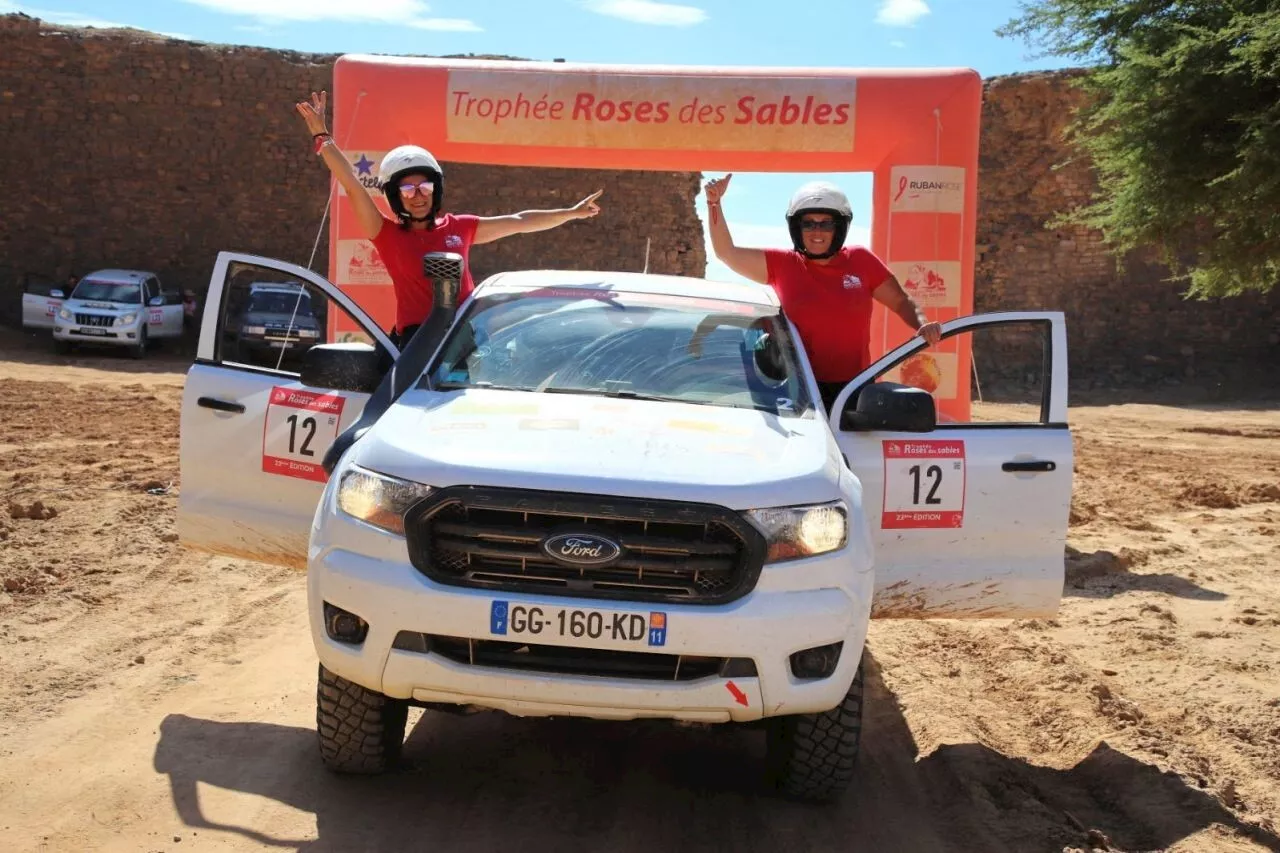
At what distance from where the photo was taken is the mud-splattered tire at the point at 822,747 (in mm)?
4703

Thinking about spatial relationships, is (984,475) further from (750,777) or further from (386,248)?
(386,248)

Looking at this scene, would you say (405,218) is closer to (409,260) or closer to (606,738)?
(409,260)

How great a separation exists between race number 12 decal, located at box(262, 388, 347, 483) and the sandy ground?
3.13ft

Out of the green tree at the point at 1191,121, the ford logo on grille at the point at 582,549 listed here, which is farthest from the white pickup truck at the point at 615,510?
the green tree at the point at 1191,121

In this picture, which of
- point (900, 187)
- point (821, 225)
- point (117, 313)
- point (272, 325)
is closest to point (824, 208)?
point (821, 225)

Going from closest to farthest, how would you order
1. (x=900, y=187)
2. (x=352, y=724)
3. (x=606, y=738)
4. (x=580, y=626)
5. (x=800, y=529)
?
(x=580, y=626)
(x=800, y=529)
(x=352, y=724)
(x=606, y=738)
(x=900, y=187)

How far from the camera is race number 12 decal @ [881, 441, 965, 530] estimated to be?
5531 mm

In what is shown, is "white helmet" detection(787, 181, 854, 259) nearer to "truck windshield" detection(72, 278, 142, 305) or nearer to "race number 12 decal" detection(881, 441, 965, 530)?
"race number 12 decal" detection(881, 441, 965, 530)

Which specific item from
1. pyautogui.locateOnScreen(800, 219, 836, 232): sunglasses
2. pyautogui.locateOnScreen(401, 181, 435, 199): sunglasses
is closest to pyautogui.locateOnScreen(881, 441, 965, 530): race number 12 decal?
pyautogui.locateOnScreen(800, 219, 836, 232): sunglasses

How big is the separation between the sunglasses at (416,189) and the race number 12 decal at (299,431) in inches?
47.7

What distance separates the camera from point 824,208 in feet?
21.4

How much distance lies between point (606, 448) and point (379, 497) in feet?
2.35

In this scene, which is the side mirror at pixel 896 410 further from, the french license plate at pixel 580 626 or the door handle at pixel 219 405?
the door handle at pixel 219 405

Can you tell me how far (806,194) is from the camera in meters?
6.58
